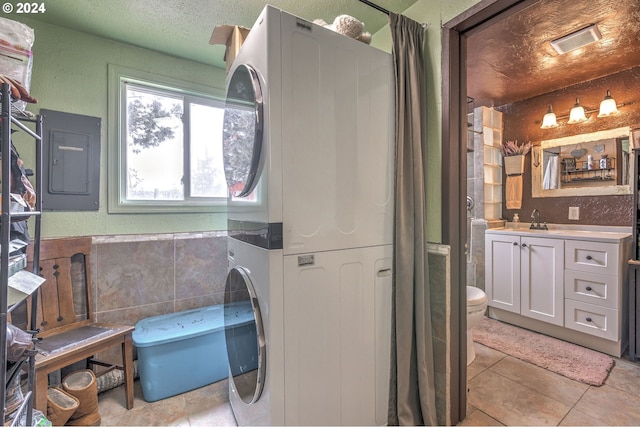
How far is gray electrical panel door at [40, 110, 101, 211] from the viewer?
184 cm

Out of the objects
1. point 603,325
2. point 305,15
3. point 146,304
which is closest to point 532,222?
point 603,325

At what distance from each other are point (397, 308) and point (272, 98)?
1102 mm

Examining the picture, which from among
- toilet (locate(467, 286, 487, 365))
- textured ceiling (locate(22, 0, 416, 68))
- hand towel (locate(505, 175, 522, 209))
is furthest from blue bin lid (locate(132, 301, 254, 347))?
hand towel (locate(505, 175, 522, 209))

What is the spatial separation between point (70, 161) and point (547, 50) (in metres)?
3.43

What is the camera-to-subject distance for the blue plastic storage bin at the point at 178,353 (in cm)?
177

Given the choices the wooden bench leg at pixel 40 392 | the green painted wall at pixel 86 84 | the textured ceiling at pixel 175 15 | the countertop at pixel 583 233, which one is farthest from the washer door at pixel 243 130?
the countertop at pixel 583 233

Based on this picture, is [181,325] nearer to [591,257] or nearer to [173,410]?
[173,410]

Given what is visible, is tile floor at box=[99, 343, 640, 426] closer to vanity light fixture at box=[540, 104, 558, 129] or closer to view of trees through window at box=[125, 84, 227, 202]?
view of trees through window at box=[125, 84, 227, 202]

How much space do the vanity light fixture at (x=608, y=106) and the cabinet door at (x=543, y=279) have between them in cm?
119

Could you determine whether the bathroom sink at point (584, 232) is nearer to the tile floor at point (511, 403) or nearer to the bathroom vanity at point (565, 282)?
the bathroom vanity at point (565, 282)

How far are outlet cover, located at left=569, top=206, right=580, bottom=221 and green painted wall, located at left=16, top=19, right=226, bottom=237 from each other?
11.6ft

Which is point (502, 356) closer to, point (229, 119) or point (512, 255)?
point (512, 255)

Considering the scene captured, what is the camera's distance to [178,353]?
72.2 inches

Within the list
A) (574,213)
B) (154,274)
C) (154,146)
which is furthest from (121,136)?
(574,213)
